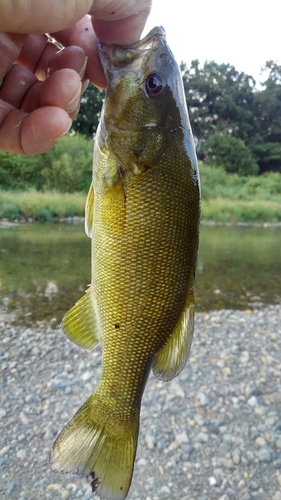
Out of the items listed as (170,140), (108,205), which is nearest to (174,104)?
(170,140)

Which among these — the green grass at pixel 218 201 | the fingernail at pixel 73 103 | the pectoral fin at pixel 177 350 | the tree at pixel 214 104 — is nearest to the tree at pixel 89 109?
the green grass at pixel 218 201

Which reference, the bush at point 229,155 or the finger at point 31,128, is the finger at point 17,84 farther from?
the bush at point 229,155

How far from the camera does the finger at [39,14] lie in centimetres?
135

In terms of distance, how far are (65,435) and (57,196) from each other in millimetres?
15198

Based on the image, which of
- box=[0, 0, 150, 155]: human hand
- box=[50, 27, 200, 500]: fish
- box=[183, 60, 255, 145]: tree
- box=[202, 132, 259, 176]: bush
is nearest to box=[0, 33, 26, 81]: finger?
box=[0, 0, 150, 155]: human hand

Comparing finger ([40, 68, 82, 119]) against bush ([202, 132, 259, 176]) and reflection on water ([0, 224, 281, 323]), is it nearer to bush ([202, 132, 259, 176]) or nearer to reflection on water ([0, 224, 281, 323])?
reflection on water ([0, 224, 281, 323])

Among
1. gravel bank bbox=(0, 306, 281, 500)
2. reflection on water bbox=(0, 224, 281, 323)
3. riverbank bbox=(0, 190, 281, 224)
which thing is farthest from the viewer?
riverbank bbox=(0, 190, 281, 224)

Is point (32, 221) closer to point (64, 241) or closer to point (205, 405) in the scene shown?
point (64, 241)

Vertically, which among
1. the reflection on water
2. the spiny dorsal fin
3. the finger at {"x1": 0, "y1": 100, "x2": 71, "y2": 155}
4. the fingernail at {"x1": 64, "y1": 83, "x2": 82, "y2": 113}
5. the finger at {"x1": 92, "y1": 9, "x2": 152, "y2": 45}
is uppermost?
the finger at {"x1": 92, "y1": 9, "x2": 152, "y2": 45}

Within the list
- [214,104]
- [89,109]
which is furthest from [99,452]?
[214,104]

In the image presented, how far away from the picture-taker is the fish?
4.99 feet

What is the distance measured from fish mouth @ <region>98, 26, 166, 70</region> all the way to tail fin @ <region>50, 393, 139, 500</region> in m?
1.31

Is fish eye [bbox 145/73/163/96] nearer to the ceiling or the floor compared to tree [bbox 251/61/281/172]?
nearer to the floor

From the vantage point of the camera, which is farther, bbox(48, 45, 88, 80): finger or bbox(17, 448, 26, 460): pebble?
bbox(17, 448, 26, 460): pebble
